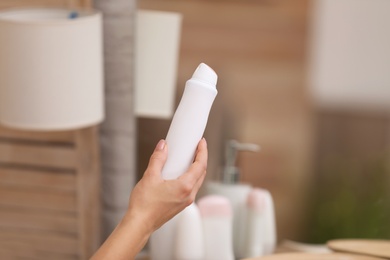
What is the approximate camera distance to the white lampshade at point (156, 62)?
3.50ft

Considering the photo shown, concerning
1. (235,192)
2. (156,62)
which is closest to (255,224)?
(235,192)

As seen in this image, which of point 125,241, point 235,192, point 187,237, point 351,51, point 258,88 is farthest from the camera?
point 351,51

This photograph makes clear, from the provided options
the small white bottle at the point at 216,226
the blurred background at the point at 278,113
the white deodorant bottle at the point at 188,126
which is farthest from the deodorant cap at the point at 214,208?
the white deodorant bottle at the point at 188,126

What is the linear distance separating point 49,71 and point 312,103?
783mm

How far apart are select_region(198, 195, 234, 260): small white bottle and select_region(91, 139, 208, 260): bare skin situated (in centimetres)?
26

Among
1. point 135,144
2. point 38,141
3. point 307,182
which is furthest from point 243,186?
point 307,182

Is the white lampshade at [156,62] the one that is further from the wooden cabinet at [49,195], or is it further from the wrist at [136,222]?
the wrist at [136,222]

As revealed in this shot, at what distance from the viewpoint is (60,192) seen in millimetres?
1080

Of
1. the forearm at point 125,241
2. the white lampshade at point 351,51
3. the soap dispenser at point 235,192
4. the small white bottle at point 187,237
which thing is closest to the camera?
the forearm at point 125,241

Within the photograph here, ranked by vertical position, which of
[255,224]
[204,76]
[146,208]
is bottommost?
[255,224]

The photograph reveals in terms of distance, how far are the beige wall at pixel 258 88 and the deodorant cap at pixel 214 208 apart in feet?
0.47

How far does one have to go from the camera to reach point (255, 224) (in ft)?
3.29

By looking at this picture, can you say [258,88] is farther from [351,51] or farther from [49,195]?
[49,195]

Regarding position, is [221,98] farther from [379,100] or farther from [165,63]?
[379,100]
